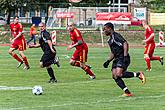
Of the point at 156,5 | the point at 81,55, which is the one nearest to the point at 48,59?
the point at 81,55

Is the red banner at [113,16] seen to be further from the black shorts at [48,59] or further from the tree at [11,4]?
the black shorts at [48,59]

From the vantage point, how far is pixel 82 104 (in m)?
15.6

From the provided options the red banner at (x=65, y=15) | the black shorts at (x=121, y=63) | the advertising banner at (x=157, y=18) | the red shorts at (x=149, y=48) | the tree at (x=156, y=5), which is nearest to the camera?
the black shorts at (x=121, y=63)

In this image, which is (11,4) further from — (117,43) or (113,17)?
(117,43)

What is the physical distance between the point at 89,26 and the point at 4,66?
123 feet

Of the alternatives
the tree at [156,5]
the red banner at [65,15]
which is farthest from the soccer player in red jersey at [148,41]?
the tree at [156,5]

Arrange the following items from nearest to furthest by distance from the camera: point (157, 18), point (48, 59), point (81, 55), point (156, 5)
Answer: point (48, 59) → point (81, 55) → point (157, 18) → point (156, 5)

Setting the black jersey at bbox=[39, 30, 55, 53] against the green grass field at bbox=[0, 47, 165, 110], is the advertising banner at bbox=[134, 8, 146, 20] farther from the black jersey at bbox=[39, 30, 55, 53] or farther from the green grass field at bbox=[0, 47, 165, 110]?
the black jersey at bbox=[39, 30, 55, 53]

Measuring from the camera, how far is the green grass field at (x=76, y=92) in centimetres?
1537

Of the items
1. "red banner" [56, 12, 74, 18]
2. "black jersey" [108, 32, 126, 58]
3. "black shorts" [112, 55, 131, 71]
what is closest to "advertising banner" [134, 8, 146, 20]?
"red banner" [56, 12, 74, 18]

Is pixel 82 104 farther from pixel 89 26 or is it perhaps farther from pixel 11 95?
pixel 89 26

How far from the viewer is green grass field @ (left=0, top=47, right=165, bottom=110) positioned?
605 inches

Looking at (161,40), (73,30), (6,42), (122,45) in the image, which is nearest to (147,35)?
(73,30)

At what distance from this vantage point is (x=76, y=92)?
60.5ft
